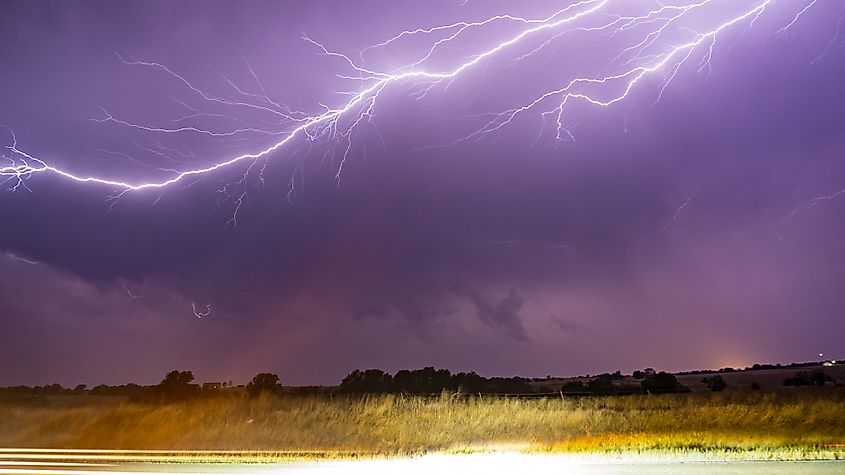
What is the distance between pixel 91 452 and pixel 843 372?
223ft

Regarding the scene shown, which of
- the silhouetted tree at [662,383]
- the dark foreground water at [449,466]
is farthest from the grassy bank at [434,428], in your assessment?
the silhouetted tree at [662,383]

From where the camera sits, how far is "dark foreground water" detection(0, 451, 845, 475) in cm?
756

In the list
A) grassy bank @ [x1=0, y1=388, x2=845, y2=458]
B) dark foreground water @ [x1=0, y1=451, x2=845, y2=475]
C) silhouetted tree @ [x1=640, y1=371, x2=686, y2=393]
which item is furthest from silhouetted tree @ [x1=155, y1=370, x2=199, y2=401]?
silhouetted tree @ [x1=640, y1=371, x2=686, y2=393]

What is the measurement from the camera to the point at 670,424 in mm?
14578

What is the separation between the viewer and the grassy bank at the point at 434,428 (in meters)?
11.2

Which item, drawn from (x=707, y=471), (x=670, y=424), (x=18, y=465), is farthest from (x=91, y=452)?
(x=670, y=424)

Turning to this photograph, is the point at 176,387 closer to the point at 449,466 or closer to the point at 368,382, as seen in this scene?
the point at 368,382

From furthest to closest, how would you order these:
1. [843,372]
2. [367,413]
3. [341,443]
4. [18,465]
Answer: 1. [843,372]
2. [367,413]
3. [341,443]
4. [18,465]

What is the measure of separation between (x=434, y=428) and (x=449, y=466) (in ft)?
17.2

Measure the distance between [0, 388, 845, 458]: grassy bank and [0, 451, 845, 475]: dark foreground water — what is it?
1.34 meters

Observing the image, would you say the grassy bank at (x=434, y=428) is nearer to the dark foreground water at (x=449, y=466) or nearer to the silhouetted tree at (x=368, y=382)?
the dark foreground water at (x=449, y=466)

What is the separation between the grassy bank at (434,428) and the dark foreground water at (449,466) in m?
1.34

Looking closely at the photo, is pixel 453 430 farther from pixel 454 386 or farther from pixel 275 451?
pixel 454 386

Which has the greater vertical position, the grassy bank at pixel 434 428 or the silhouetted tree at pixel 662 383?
the silhouetted tree at pixel 662 383
